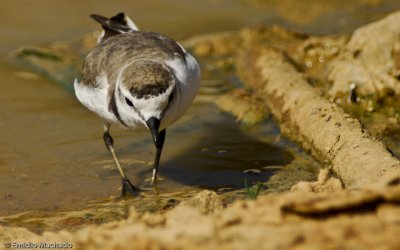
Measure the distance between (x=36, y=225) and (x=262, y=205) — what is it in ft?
8.16

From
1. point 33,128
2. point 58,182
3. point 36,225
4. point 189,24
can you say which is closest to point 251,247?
point 36,225

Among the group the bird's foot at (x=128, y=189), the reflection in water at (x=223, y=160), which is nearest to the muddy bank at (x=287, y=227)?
the bird's foot at (x=128, y=189)

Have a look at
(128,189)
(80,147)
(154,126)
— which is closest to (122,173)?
(128,189)

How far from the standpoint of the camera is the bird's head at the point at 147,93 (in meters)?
6.17

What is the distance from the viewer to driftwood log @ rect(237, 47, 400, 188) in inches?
244

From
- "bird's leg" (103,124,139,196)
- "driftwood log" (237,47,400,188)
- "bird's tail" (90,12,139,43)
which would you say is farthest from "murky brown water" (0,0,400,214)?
"bird's tail" (90,12,139,43)

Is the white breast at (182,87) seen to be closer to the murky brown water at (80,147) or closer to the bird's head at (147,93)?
the bird's head at (147,93)

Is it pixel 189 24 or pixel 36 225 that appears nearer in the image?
pixel 36 225

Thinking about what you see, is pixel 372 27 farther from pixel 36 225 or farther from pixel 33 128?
pixel 36 225

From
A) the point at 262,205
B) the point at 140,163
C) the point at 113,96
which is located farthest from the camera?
the point at 140,163

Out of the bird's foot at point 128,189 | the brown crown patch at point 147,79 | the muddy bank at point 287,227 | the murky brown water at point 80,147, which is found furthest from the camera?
the murky brown water at point 80,147

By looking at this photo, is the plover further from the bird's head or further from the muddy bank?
the muddy bank

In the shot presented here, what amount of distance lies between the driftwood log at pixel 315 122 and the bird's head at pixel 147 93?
1.56 m

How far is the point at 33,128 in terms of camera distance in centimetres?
840
